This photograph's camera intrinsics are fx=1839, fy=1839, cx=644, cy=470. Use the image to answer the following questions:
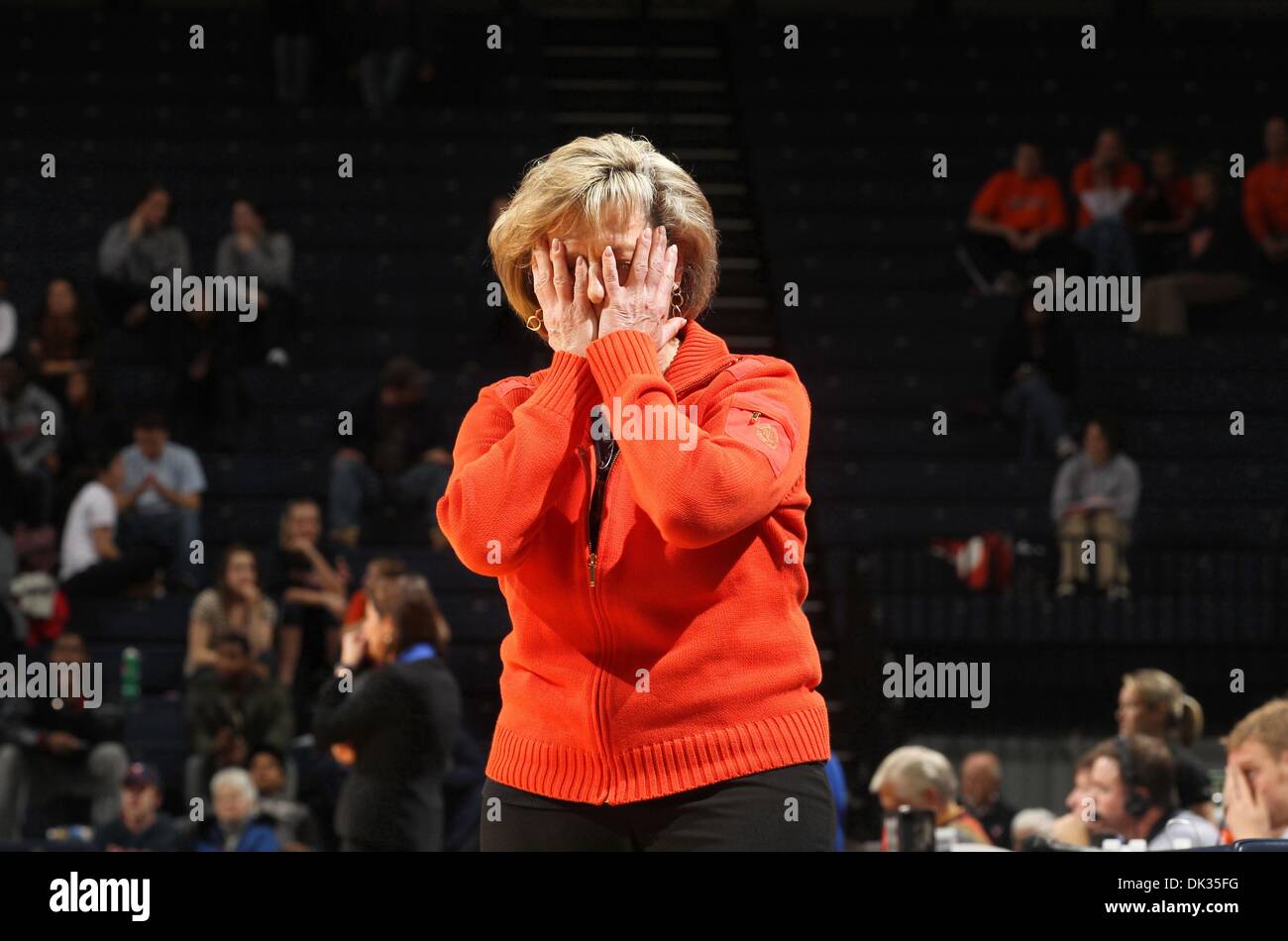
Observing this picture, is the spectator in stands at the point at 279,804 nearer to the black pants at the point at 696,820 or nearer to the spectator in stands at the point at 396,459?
the spectator in stands at the point at 396,459

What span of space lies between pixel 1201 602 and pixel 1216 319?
2446 mm

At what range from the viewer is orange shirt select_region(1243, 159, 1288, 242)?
9.54 m

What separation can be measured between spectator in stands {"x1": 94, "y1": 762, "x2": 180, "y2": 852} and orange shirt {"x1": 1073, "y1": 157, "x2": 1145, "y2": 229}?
570 cm

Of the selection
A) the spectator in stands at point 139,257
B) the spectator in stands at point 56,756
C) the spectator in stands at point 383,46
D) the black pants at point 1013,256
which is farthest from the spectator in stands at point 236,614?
the black pants at point 1013,256

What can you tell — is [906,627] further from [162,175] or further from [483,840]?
[483,840]

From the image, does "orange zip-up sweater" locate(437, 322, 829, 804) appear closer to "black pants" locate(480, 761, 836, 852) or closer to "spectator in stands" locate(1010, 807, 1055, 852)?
"black pants" locate(480, 761, 836, 852)

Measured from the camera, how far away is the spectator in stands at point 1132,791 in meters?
4.82

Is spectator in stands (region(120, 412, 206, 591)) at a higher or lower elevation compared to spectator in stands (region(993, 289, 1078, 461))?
lower

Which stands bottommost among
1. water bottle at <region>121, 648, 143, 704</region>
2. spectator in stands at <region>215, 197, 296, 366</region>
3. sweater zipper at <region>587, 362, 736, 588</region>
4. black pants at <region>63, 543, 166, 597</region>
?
sweater zipper at <region>587, 362, 736, 588</region>

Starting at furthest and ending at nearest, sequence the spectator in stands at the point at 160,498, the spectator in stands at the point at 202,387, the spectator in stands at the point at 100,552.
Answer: the spectator in stands at the point at 202,387, the spectator in stands at the point at 160,498, the spectator in stands at the point at 100,552

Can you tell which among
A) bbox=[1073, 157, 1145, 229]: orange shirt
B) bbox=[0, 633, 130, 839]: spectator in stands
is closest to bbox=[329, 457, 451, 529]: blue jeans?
bbox=[0, 633, 130, 839]: spectator in stands

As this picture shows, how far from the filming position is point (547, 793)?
5.91ft

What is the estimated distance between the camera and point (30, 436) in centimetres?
830
